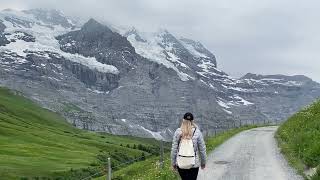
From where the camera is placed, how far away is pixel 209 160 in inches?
1481

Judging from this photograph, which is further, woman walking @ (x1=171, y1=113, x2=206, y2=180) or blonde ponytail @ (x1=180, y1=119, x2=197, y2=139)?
woman walking @ (x1=171, y1=113, x2=206, y2=180)

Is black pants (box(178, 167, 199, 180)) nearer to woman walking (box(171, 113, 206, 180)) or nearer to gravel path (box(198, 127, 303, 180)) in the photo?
woman walking (box(171, 113, 206, 180))

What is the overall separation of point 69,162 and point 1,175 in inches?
1189

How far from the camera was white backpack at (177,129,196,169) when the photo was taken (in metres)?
17.2

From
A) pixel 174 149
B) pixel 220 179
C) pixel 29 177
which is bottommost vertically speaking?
pixel 29 177

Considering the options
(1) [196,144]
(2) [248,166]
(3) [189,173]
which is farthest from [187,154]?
(2) [248,166]

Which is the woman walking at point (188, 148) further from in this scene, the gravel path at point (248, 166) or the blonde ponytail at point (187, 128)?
the gravel path at point (248, 166)

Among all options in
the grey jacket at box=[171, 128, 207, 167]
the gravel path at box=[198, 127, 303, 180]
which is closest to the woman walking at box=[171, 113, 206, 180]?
the grey jacket at box=[171, 128, 207, 167]

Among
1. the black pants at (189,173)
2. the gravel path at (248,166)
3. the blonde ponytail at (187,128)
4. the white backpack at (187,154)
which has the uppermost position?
the blonde ponytail at (187,128)

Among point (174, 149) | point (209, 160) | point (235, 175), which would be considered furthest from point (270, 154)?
point (174, 149)

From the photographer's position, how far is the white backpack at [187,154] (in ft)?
56.5

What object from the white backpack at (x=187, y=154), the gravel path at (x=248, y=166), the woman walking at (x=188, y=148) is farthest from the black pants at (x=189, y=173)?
the gravel path at (x=248, y=166)

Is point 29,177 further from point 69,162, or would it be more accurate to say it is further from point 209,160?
point 209,160

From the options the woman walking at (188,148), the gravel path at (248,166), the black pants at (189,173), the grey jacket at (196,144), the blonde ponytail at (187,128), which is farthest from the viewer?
the gravel path at (248,166)
